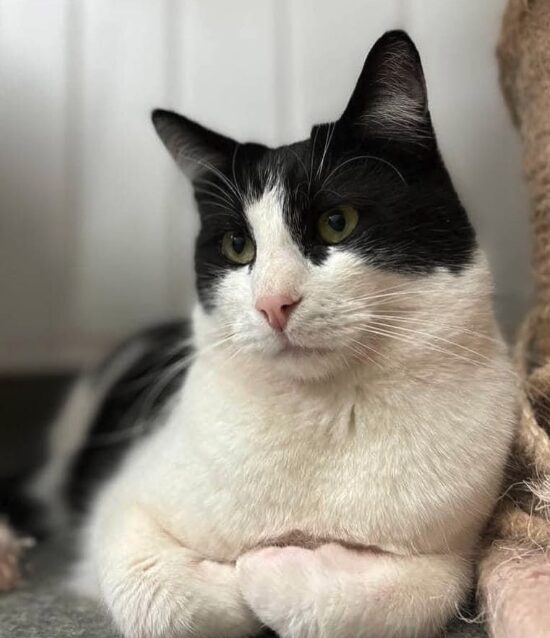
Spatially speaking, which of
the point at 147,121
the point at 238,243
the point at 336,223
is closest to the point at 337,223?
the point at 336,223

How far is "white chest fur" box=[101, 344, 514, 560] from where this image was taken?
2.50 feet

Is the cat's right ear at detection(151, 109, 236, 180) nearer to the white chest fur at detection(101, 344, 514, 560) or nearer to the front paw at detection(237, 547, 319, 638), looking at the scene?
the white chest fur at detection(101, 344, 514, 560)

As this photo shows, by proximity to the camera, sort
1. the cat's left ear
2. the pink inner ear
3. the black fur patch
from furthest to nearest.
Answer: the black fur patch < the cat's left ear < the pink inner ear

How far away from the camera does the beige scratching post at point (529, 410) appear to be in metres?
0.73

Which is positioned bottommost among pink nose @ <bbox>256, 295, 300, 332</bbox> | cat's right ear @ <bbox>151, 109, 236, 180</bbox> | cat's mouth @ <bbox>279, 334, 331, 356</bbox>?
cat's mouth @ <bbox>279, 334, 331, 356</bbox>

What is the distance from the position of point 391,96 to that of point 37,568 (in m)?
0.85

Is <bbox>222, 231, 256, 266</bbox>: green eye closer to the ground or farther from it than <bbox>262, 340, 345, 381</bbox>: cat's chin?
farther from it

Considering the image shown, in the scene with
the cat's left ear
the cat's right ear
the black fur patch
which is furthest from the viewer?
the black fur patch

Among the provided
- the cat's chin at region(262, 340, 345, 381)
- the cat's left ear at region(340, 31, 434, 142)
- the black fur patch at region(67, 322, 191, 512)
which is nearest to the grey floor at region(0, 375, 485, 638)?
the black fur patch at region(67, 322, 191, 512)

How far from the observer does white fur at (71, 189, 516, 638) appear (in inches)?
28.7

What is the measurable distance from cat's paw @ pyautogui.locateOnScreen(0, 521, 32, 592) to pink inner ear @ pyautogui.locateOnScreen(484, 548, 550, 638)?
24.6 inches

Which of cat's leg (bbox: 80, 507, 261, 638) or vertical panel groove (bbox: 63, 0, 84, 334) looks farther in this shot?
vertical panel groove (bbox: 63, 0, 84, 334)

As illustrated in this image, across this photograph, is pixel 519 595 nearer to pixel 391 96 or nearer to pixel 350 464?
pixel 350 464

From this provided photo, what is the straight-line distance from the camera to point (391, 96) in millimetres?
810
